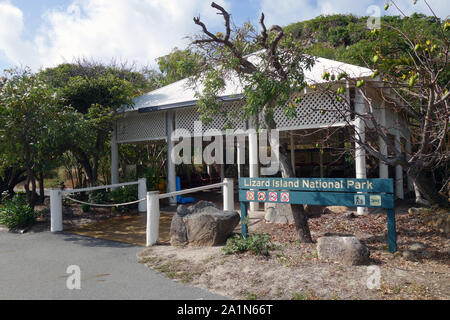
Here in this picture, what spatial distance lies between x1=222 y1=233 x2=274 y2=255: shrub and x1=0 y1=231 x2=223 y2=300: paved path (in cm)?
125

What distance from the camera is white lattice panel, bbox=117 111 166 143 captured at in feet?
39.4

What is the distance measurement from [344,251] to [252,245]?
140 centimetres

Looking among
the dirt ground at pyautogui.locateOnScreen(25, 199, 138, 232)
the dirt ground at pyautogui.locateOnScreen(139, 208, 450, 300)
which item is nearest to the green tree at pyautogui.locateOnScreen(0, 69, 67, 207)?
the dirt ground at pyautogui.locateOnScreen(25, 199, 138, 232)

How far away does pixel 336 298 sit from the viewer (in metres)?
4.01

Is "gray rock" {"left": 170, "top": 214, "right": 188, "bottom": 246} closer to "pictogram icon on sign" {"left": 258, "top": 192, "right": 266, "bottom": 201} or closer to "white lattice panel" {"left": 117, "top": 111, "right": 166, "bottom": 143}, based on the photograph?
"pictogram icon on sign" {"left": 258, "top": 192, "right": 266, "bottom": 201}

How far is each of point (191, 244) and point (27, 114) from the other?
5705 millimetres

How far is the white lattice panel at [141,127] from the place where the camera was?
12008 millimetres

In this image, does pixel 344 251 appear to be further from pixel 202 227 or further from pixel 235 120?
pixel 235 120

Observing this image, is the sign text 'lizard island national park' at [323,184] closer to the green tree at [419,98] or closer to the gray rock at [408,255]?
the green tree at [419,98]

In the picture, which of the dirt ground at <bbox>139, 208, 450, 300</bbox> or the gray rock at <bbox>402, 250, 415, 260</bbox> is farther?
the gray rock at <bbox>402, 250, 415, 260</bbox>

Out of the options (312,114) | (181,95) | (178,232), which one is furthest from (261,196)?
(181,95)

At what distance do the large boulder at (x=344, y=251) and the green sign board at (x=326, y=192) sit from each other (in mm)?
665
